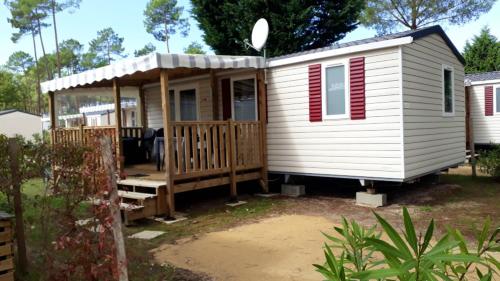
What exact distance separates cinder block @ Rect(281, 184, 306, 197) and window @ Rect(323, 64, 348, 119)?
1.53 meters

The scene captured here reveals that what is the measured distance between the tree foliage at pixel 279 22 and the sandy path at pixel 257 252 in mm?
11618

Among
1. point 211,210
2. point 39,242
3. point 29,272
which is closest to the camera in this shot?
point 29,272

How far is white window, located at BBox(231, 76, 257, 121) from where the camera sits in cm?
881

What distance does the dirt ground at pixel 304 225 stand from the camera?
4.30 meters

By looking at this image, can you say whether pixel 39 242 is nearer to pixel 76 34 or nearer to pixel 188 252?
pixel 188 252

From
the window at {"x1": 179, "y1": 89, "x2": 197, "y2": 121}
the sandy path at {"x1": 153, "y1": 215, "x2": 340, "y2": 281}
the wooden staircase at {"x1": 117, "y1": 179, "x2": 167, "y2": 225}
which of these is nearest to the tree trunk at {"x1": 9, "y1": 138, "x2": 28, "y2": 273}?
the sandy path at {"x1": 153, "y1": 215, "x2": 340, "y2": 281}

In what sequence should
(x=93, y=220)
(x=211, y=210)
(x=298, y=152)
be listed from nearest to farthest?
(x=93, y=220)
(x=211, y=210)
(x=298, y=152)

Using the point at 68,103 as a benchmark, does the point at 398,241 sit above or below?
below

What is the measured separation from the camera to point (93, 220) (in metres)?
2.97

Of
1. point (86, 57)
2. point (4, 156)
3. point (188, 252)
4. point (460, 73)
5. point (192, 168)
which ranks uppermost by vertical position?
point (86, 57)

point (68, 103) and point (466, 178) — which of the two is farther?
point (68, 103)

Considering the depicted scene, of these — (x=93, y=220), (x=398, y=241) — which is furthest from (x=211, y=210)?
(x=398, y=241)

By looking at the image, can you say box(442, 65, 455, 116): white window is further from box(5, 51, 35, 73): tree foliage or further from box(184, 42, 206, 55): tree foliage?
box(5, 51, 35, 73): tree foliage

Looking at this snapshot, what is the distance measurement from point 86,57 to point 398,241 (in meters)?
51.7
